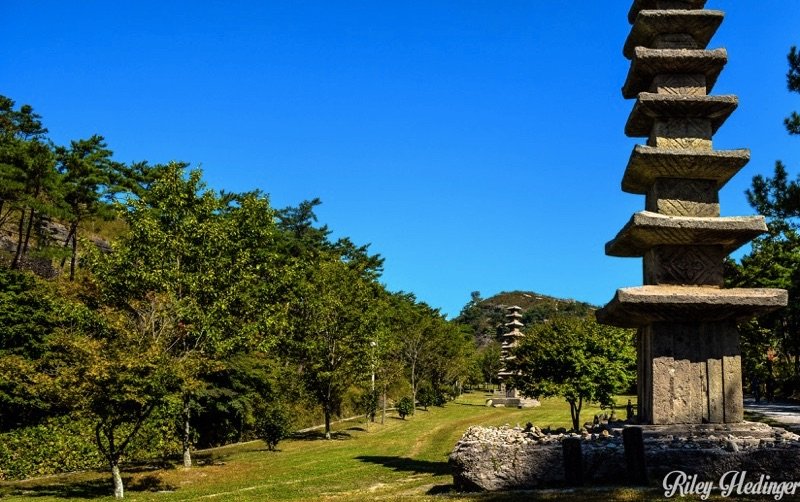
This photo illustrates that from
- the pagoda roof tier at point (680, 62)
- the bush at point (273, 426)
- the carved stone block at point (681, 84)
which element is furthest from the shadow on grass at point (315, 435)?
the pagoda roof tier at point (680, 62)

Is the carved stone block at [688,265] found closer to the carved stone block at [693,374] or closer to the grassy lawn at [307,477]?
the carved stone block at [693,374]

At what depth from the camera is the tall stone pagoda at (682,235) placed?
52.2 ft

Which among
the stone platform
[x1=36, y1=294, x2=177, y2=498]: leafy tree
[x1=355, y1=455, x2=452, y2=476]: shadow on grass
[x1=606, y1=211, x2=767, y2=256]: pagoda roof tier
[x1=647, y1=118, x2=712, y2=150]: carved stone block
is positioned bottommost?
[x1=355, y1=455, x2=452, y2=476]: shadow on grass

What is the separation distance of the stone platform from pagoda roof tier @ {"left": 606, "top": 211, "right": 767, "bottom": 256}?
456 cm

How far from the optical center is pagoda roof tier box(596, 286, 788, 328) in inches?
612

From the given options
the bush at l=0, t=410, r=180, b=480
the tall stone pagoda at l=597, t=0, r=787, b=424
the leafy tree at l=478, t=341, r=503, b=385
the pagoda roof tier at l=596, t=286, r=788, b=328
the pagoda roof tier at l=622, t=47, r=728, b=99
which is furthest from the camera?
the leafy tree at l=478, t=341, r=503, b=385

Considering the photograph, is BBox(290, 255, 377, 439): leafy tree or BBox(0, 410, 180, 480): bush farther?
BBox(290, 255, 377, 439): leafy tree

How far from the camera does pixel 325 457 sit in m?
28.1

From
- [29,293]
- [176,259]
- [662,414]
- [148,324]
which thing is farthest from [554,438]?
[29,293]

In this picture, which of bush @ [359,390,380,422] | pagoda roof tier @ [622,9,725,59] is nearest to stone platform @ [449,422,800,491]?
pagoda roof tier @ [622,9,725,59]

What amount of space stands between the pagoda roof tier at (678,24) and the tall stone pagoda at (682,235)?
0.03 m

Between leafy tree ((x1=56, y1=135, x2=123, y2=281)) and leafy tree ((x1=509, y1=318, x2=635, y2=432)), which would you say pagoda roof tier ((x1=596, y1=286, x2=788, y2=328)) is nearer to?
leafy tree ((x1=509, y1=318, x2=635, y2=432))

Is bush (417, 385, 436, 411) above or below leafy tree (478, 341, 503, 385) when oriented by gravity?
below

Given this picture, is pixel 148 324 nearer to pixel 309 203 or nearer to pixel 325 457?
pixel 325 457
